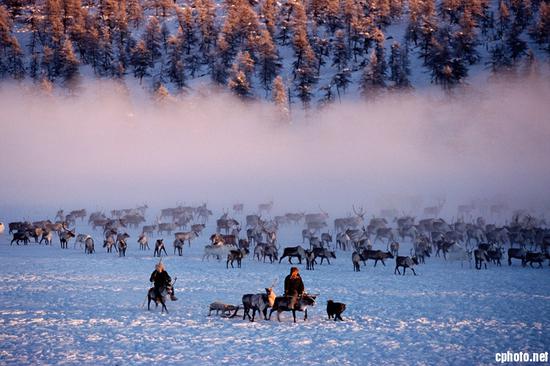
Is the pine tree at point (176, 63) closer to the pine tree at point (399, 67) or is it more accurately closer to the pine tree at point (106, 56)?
the pine tree at point (106, 56)

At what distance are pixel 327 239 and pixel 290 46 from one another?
6430cm

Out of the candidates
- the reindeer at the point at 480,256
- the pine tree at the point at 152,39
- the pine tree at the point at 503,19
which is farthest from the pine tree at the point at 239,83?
the reindeer at the point at 480,256

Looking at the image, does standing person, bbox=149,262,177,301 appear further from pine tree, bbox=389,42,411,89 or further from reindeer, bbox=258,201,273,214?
pine tree, bbox=389,42,411,89

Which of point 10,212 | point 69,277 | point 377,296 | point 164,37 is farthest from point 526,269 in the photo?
point 164,37

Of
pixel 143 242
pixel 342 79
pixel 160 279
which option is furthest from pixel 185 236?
pixel 342 79

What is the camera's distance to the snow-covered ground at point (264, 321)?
1052cm

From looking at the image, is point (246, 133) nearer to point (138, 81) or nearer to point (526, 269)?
point (138, 81)

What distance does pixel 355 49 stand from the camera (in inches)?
3182

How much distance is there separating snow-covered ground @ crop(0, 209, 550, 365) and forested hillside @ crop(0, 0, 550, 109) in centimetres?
5088

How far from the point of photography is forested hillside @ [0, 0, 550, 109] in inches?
2847

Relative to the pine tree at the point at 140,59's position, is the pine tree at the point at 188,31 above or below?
above

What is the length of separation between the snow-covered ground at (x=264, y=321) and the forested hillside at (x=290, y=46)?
167 ft

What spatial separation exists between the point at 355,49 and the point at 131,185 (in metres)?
47.1

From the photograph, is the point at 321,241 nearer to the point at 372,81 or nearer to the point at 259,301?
the point at 259,301
